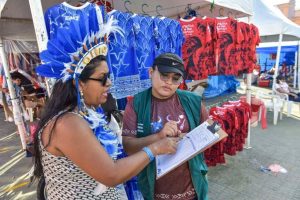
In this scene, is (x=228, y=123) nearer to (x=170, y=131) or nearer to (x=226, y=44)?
(x=226, y=44)

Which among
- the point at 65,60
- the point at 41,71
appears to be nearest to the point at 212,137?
the point at 65,60

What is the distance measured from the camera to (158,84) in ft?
5.42

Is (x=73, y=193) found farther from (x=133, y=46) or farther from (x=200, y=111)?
(x=133, y=46)

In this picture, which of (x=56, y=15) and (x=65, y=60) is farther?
(x=56, y=15)

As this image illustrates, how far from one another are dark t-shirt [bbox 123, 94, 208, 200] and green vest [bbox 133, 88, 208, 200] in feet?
0.10

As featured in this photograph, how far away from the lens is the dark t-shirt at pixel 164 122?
168 centimetres

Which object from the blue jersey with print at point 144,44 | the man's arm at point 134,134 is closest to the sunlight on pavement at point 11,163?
the blue jersey with print at point 144,44

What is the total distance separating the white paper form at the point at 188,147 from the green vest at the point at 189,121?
22cm

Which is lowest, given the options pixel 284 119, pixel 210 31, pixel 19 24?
pixel 284 119

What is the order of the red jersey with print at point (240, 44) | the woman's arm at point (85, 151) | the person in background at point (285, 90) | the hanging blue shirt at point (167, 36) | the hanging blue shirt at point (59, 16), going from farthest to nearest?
the person in background at point (285, 90), the red jersey with print at point (240, 44), the hanging blue shirt at point (167, 36), the hanging blue shirt at point (59, 16), the woman's arm at point (85, 151)

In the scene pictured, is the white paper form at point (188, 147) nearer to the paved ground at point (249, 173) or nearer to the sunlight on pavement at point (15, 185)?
the paved ground at point (249, 173)

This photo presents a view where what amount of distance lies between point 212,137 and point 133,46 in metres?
Answer: 1.62

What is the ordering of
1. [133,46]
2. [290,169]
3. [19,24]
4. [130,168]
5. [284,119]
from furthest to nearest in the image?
[284,119], [290,169], [19,24], [133,46], [130,168]

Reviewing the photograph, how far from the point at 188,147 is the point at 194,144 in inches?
1.6
